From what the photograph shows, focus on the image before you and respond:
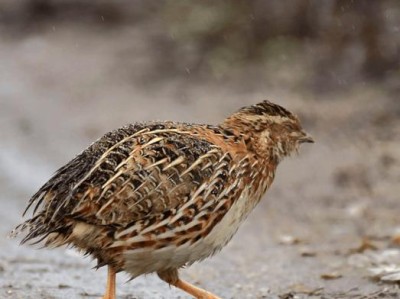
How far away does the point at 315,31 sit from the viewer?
590 inches

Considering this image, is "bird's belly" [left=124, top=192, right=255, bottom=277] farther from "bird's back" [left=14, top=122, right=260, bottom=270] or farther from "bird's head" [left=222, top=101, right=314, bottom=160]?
"bird's head" [left=222, top=101, right=314, bottom=160]

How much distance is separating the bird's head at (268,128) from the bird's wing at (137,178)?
39 cm

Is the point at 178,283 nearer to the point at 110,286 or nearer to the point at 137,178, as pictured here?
the point at 110,286

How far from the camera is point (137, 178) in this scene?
20.5 ft

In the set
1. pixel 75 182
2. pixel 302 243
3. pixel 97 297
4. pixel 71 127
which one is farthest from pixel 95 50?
pixel 75 182

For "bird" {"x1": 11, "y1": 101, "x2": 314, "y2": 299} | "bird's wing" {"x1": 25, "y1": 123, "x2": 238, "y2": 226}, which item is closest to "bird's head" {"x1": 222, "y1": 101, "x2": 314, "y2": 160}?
"bird" {"x1": 11, "y1": 101, "x2": 314, "y2": 299}

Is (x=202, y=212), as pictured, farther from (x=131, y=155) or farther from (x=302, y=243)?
(x=302, y=243)

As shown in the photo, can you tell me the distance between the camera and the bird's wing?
245 inches

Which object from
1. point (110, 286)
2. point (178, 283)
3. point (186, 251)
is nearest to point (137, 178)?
point (186, 251)

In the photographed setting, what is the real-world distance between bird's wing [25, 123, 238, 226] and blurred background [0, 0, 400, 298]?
4.86ft

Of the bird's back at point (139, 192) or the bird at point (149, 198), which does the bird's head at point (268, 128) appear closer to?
the bird at point (149, 198)

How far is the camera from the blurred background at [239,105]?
8.70 metres

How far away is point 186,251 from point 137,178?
0.55 meters

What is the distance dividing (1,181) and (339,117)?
13.9 feet
